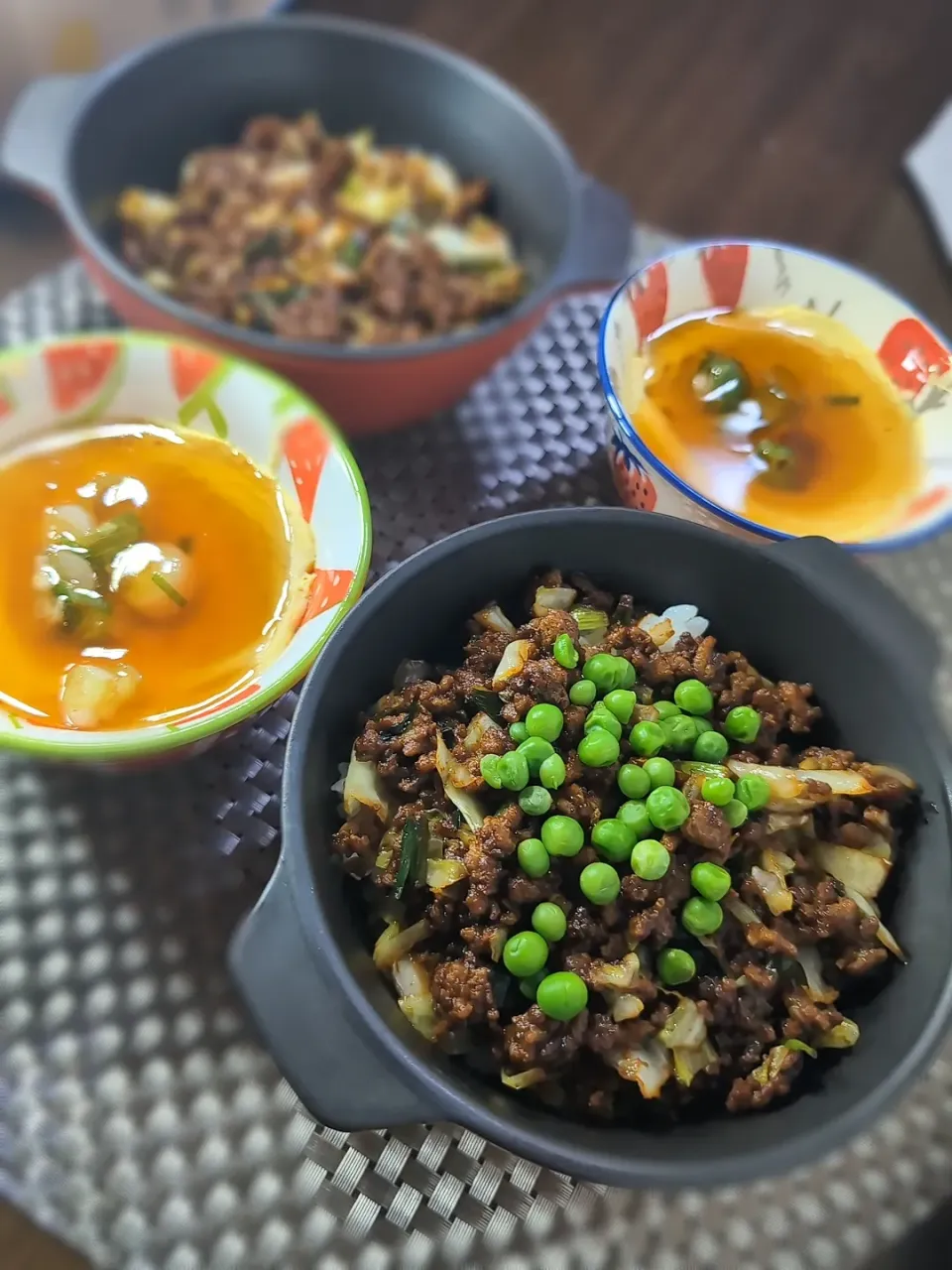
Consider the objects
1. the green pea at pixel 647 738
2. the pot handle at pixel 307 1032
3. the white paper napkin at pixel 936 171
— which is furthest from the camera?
the white paper napkin at pixel 936 171

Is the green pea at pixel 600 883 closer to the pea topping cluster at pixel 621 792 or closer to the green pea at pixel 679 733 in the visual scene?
the pea topping cluster at pixel 621 792

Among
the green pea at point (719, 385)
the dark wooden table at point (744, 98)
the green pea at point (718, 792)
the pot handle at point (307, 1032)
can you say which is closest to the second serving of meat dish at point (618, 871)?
the green pea at point (718, 792)

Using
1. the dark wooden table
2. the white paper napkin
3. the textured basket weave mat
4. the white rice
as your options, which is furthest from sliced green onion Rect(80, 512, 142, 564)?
the white paper napkin

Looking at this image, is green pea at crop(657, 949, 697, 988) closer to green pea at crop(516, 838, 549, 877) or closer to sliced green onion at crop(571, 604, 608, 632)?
green pea at crop(516, 838, 549, 877)

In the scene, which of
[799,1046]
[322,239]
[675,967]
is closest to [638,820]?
[675,967]

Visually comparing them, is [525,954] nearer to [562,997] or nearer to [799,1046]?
[562,997]

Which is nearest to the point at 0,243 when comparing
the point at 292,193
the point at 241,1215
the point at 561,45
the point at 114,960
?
the point at 292,193

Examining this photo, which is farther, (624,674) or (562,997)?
(624,674)
